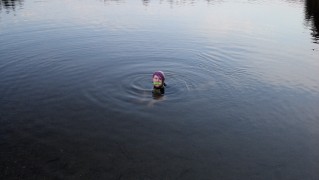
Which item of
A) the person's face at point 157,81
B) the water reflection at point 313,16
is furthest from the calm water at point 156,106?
the water reflection at point 313,16

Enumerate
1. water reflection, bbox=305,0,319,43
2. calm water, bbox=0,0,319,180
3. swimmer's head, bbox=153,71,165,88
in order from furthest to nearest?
water reflection, bbox=305,0,319,43 < swimmer's head, bbox=153,71,165,88 < calm water, bbox=0,0,319,180

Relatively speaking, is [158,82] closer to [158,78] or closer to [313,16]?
[158,78]

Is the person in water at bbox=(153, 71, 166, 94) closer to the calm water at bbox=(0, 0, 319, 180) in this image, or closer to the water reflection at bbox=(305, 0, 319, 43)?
the calm water at bbox=(0, 0, 319, 180)

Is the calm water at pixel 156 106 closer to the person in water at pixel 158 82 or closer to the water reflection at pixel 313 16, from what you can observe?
the person in water at pixel 158 82

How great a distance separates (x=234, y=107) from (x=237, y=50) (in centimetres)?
1458

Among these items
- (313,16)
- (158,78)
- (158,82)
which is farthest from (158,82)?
(313,16)

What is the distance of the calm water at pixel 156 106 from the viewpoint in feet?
43.5

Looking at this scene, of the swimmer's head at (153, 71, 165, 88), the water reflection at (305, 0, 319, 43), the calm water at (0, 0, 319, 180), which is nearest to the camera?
the calm water at (0, 0, 319, 180)

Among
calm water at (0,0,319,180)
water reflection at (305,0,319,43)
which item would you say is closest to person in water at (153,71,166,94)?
calm water at (0,0,319,180)

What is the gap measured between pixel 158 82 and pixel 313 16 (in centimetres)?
4859

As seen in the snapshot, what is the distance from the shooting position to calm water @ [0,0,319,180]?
43.5ft

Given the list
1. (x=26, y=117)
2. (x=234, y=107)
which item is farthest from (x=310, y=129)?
(x=26, y=117)

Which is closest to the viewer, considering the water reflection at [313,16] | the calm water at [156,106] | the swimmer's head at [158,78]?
the calm water at [156,106]

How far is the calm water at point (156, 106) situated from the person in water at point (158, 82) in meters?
0.57
